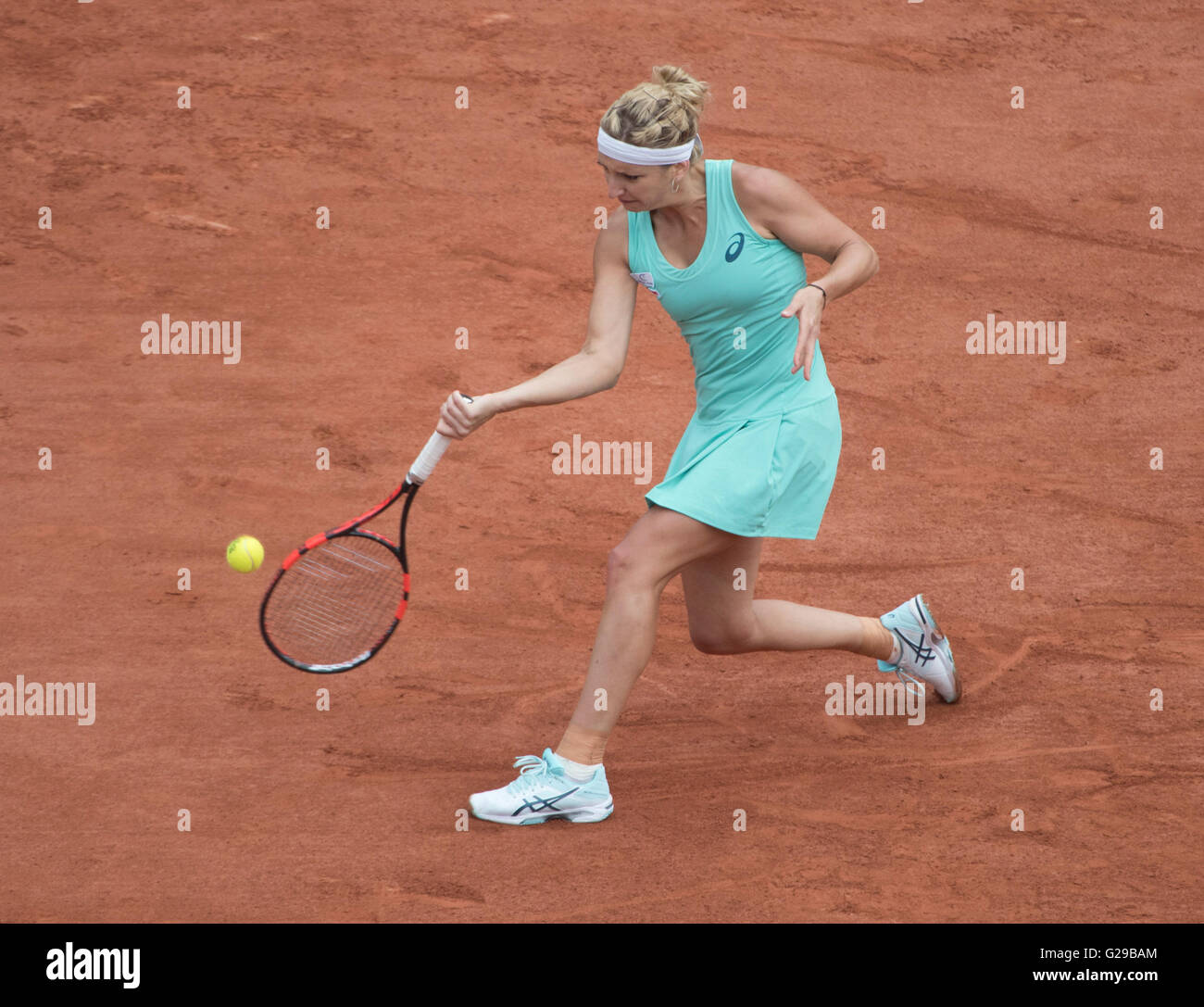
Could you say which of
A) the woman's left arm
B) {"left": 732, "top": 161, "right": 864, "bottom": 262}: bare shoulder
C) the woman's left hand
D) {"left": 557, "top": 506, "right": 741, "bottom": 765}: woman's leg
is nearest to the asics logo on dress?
{"left": 557, "top": 506, "right": 741, "bottom": 765}: woman's leg

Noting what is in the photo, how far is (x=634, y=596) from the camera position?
13.0 ft

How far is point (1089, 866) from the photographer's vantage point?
13.0 ft

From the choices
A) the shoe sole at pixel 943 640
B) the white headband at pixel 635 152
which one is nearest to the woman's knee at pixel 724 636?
the shoe sole at pixel 943 640

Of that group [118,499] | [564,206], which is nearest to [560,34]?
[564,206]

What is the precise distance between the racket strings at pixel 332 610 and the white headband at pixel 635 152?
135 centimetres

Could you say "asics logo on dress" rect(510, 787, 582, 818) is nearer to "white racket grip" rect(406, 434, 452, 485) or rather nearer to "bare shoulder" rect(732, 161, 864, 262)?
"white racket grip" rect(406, 434, 452, 485)

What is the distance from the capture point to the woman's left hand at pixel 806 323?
3666mm

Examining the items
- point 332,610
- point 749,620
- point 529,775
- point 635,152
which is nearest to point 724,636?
point 749,620

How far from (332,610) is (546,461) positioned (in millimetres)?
2245

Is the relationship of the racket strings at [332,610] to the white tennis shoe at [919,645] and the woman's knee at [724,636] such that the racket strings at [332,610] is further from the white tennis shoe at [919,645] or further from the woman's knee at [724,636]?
the white tennis shoe at [919,645]

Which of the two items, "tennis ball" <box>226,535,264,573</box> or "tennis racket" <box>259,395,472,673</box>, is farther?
"tennis ball" <box>226,535,264,573</box>

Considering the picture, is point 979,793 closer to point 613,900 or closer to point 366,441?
point 613,900

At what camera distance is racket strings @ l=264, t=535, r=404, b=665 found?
14.5 feet

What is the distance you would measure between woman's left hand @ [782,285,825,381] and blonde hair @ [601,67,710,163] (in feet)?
1.71
